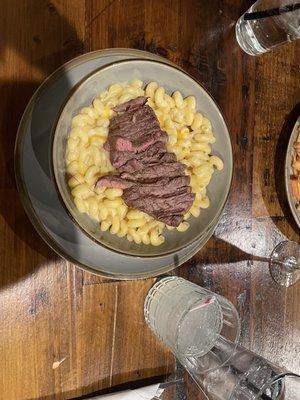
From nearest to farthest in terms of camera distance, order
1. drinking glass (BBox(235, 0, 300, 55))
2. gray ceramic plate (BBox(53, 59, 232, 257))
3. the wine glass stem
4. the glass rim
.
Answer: gray ceramic plate (BBox(53, 59, 232, 257)) → the glass rim → drinking glass (BBox(235, 0, 300, 55)) → the wine glass stem

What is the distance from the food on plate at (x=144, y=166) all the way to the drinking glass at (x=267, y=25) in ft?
1.27

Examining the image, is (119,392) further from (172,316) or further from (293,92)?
(293,92)

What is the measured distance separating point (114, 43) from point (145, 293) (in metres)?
0.50

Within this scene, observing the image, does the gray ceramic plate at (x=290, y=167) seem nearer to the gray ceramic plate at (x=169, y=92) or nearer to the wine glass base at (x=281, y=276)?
the wine glass base at (x=281, y=276)

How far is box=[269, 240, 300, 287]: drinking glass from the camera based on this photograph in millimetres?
1275

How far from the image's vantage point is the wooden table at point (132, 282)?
980 mm

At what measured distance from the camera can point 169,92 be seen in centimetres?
101

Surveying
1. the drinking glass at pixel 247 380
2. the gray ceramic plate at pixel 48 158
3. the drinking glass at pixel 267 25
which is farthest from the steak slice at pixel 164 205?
the drinking glass at pixel 267 25

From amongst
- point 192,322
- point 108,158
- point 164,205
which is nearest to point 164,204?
point 164,205

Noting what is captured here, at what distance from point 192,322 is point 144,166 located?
0.33 metres

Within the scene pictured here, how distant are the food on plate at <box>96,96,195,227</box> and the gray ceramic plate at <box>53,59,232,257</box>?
5 centimetres

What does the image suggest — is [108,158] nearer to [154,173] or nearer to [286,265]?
[154,173]

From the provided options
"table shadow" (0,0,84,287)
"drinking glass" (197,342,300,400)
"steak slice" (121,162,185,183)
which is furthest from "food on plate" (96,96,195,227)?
"drinking glass" (197,342,300,400)

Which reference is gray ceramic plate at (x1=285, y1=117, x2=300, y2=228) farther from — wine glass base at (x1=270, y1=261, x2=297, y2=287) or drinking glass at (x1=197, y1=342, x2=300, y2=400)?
drinking glass at (x1=197, y1=342, x2=300, y2=400)
